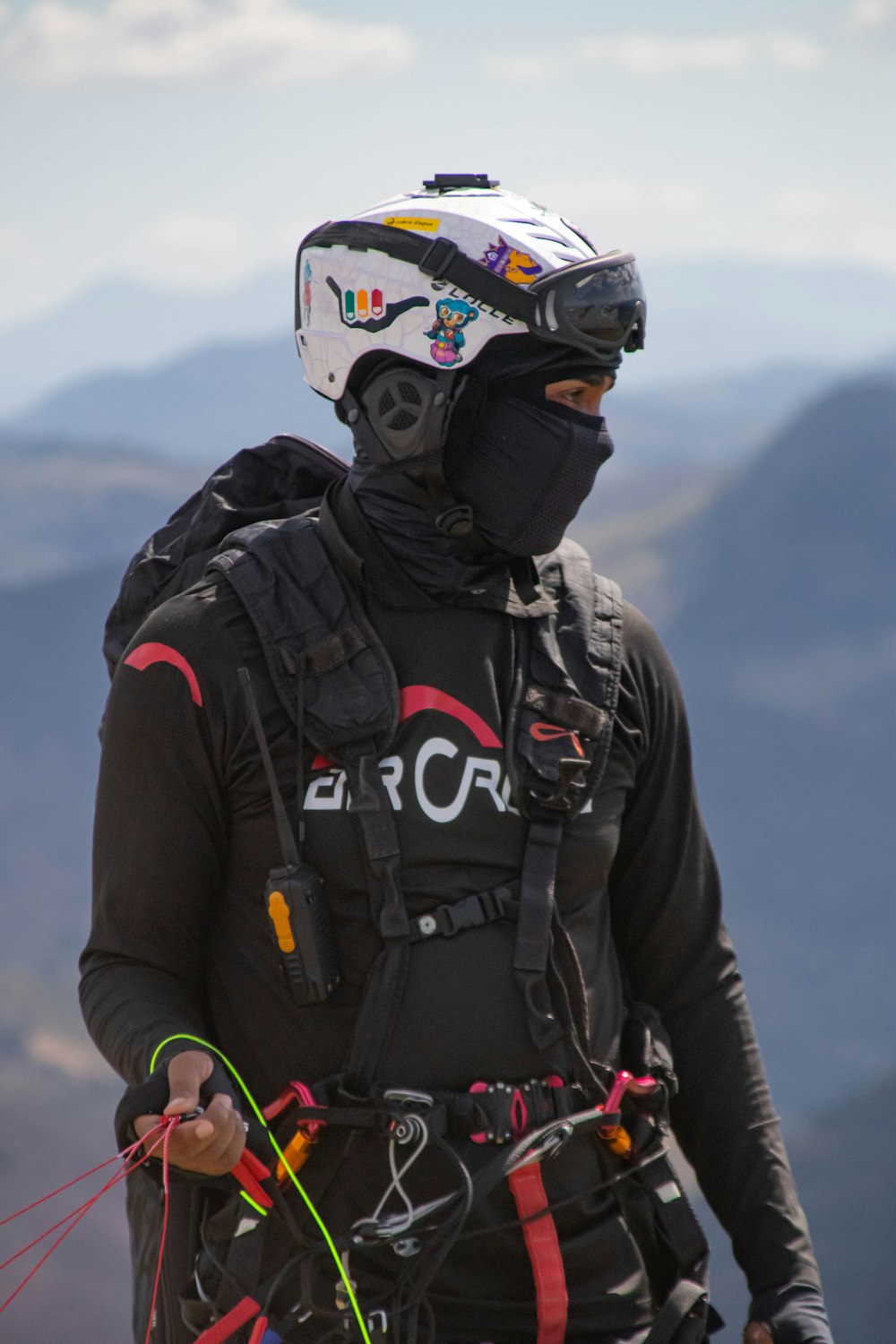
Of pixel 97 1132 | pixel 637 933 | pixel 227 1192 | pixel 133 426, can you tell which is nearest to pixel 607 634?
pixel 637 933

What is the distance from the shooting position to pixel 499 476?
8.03 feet

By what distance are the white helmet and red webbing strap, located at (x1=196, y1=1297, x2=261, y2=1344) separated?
1.47m

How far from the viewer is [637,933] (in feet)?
8.49

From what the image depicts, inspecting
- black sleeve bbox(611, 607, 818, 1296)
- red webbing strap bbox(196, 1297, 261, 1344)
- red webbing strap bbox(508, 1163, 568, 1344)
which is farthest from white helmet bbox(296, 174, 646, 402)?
red webbing strap bbox(196, 1297, 261, 1344)

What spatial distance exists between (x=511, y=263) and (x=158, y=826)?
1085 mm

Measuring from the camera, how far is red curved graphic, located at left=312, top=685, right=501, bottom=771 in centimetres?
229

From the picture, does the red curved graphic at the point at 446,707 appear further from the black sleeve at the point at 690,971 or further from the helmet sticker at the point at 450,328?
the helmet sticker at the point at 450,328

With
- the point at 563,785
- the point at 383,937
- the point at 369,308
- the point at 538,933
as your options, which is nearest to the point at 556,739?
the point at 563,785

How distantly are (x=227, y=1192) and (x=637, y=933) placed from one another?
2.70ft

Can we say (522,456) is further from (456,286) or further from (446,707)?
(446,707)

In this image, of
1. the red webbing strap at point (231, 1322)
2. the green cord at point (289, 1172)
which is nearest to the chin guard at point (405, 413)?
the green cord at point (289, 1172)

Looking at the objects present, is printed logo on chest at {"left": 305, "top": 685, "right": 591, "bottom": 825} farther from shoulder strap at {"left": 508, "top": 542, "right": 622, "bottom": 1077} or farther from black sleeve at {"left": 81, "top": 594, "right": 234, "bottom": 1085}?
black sleeve at {"left": 81, "top": 594, "right": 234, "bottom": 1085}

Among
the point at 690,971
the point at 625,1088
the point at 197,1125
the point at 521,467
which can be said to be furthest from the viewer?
the point at 690,971

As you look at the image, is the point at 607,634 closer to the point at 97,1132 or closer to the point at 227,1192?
the point at 227,1192
